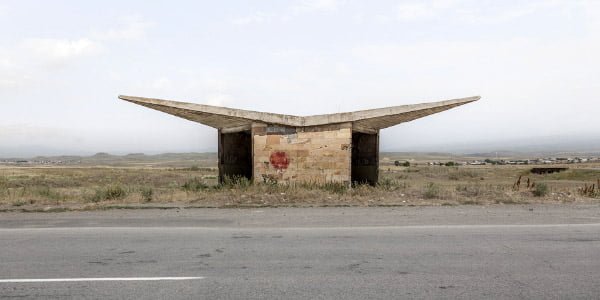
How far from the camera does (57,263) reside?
292 inches

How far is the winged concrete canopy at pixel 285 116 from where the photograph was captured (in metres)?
19.2

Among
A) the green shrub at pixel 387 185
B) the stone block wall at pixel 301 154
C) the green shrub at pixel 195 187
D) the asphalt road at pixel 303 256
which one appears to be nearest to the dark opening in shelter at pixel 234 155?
the green shrub at pixel 195 187

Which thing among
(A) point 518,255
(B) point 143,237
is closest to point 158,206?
(B) point 143,237

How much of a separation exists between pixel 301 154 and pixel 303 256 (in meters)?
11.5

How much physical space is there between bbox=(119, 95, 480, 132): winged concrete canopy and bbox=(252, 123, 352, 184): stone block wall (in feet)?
1.07

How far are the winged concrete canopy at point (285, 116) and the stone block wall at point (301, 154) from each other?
33 cm

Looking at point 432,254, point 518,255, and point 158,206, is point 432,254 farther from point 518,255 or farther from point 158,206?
point 158,206

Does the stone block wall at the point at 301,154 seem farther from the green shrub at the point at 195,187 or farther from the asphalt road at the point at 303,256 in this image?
the asphalt road at the point at 303,256

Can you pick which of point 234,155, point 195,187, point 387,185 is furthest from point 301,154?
point 234,155

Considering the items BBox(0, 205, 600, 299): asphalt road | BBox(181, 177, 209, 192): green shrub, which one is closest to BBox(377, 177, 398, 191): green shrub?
BBox(181, 177, 209, 192): green shrub

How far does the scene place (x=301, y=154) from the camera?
1928 cm

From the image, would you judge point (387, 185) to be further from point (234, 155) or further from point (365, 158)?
point (234, 155)

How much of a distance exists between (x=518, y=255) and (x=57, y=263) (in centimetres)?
648

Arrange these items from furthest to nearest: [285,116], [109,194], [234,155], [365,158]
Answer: [365,158] < [234,155] < [285,116] < [109,194]
